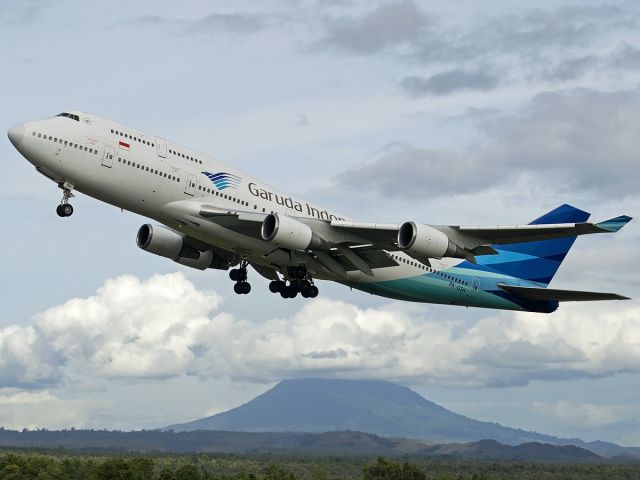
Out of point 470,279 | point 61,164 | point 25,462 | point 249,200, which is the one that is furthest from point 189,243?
point 25,462

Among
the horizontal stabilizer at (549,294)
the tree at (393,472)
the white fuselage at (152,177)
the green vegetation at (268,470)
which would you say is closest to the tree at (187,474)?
the green vegetation at (268,470)

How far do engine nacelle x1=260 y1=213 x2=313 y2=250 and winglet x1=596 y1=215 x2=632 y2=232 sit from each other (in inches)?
490

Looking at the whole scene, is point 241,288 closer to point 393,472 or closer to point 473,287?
point 473,287

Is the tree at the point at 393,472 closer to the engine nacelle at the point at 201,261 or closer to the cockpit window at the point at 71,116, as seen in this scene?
the engine nacelle at the point at 201,261

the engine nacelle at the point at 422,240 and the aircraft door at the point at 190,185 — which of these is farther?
the aircraft door at the point at 190,185

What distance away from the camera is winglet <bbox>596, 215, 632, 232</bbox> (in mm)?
39812

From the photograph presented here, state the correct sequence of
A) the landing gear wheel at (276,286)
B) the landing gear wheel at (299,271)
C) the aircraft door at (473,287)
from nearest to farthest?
the landing gear wheel at (299,271) → the landing gear wheel at (276,286) → the aircraft door at (473,287)

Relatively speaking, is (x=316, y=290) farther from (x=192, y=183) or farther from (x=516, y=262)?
(x=516, y=262)

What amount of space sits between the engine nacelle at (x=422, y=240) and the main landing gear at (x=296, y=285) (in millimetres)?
6016

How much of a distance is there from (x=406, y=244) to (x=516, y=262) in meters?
15.5

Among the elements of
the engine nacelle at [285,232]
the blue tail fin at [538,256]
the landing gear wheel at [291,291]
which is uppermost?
the blue tail fin at [538,256]

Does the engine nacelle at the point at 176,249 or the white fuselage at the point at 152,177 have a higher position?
the white fuselage at the point at 152,177

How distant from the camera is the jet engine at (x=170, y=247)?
165 feet

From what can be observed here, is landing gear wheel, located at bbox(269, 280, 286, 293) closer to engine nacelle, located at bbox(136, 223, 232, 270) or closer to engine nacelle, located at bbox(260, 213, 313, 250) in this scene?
engine nacelle, located at bbox(136, 223, 232, 270)
